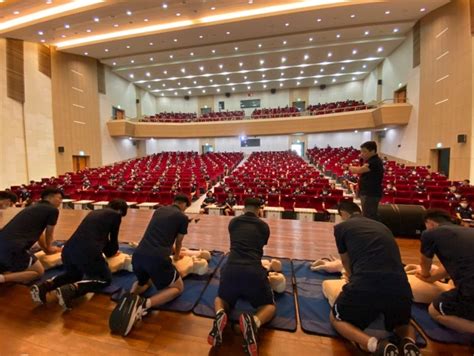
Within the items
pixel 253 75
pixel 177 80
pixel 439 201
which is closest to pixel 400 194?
pixel 439 201

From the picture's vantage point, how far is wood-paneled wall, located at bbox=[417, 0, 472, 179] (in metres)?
8.92

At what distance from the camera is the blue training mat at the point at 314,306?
194cm

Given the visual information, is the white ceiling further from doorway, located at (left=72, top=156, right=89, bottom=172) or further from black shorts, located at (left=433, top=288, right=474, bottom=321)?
black shorts, located at (left=433, top=288, right=474, bottom=321)

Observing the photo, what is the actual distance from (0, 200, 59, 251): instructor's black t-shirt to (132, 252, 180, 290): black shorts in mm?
1295

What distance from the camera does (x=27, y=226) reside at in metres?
2.52

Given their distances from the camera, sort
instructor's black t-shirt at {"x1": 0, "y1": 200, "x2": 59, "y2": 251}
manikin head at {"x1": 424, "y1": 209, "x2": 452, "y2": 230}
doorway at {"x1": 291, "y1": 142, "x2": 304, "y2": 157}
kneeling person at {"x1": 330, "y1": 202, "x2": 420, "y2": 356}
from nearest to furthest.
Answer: kneeling person at {"x1": 330, "y1": 202, "x2": 420, "y2": 356}, manikin head at {"x1": 424, "y1": 209, "x2": 452, "y2": 230}, instructor's black t-shirt at {"x1": 0, "y1": 200, "x2": 59, "y2": 251}, doorway at {"x1": 291, "y1": 142, "x2": 304, "y2": 157}

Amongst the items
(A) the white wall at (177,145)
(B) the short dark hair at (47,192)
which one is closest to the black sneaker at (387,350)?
(B) the short dark hair at (47,192)

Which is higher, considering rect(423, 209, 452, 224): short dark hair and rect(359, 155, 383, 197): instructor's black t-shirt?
rect(359, 155, 383, 197): instructor's black t-shirt

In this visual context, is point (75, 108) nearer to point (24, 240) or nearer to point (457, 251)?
point (24, 240)

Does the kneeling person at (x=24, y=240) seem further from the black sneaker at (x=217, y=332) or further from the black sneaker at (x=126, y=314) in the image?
the black sneaker at (x=217, y=332)

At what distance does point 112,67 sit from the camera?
16656 mm

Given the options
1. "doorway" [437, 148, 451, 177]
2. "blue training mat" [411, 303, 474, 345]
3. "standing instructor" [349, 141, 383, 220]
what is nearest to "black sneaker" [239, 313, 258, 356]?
"blue training mat" [411, 303, 474, 345]

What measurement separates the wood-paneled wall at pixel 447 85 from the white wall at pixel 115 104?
62.0ft

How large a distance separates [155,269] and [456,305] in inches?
97.6
